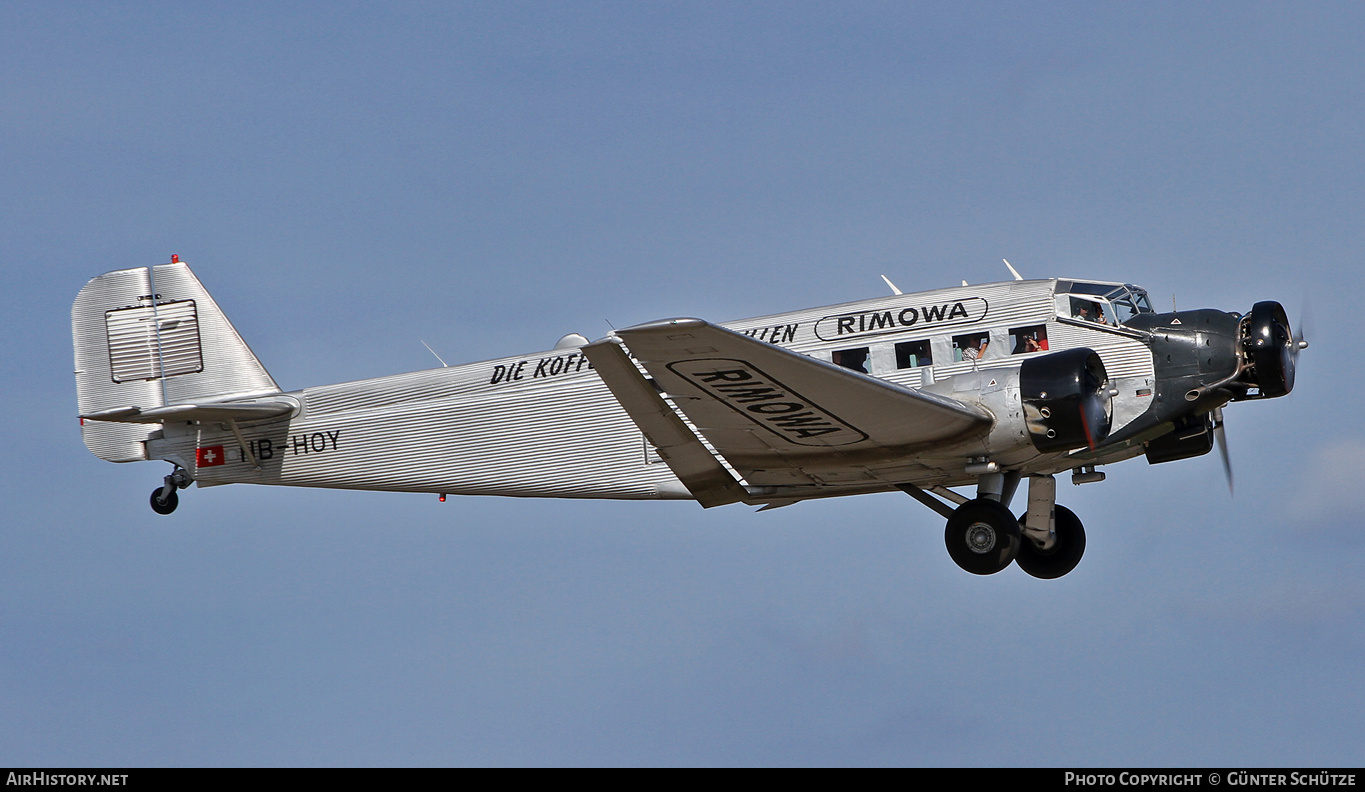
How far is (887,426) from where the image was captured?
15531 millimetres

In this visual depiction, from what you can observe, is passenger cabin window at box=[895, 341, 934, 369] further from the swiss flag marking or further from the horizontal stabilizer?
the swiss flag marking

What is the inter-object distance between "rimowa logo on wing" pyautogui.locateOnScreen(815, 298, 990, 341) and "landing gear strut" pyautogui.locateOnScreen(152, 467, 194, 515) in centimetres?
815

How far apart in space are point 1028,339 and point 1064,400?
4.71ft

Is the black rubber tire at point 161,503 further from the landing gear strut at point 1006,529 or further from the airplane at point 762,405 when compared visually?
the landing gear strut at point 1006,529

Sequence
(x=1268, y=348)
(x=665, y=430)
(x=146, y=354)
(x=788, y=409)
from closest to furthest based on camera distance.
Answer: (x=788, y=409), (x=1268, y=348), (x=665, y=430), (x=146, y=354)

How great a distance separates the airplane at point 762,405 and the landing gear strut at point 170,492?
3 cm

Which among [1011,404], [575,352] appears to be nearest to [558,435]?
[575,352]

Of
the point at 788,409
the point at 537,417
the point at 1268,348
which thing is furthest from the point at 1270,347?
the point at 537,417

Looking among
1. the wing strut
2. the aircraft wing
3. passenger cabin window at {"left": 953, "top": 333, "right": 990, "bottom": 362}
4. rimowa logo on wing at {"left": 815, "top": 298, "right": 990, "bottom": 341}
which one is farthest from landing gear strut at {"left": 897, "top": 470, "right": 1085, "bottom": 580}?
the wing strut

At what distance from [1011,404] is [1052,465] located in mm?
1831

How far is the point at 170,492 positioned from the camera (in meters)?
19.1

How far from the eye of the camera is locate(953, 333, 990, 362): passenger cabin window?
16.4m

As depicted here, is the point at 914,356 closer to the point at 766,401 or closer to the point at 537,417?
the point at 766,401

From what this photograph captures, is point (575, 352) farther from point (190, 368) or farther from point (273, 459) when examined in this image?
point (190, 368)
